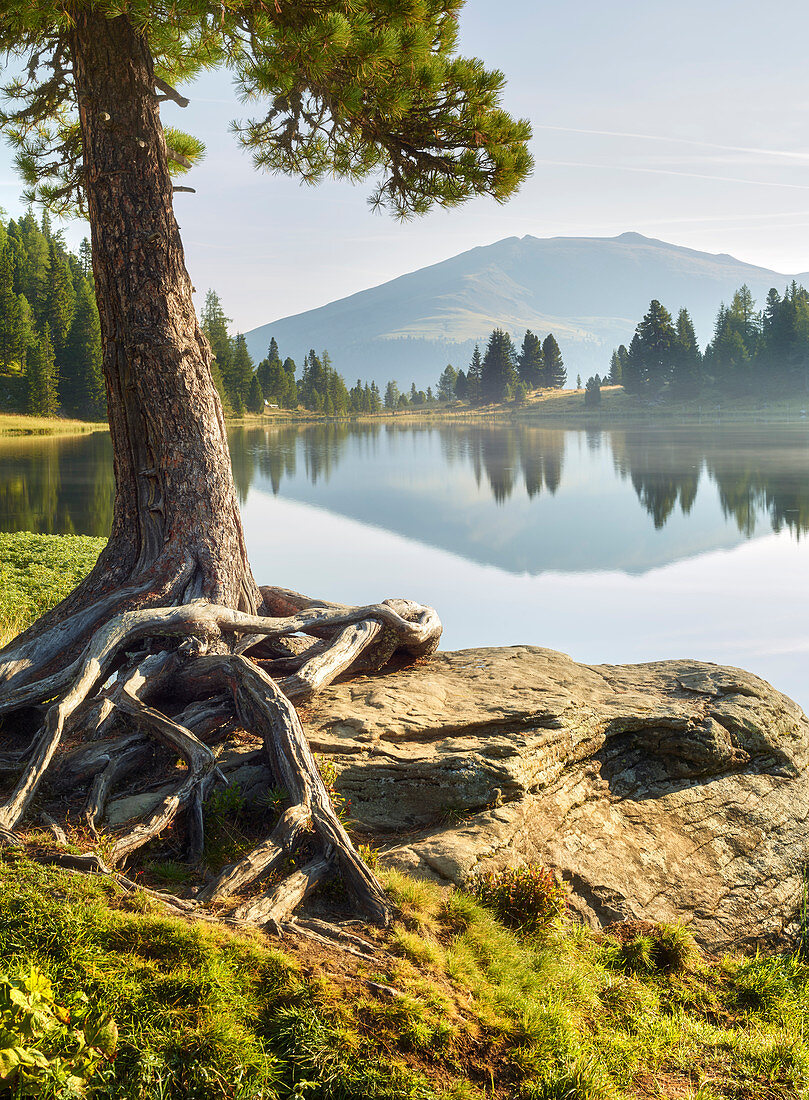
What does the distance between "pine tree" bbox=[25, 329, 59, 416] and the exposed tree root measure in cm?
7296

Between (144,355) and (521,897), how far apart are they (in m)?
6.06

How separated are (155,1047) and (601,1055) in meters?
2.24

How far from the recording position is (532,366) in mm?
124500

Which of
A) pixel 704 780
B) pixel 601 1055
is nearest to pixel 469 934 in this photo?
pixel 601 1055

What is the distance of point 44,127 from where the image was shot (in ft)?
33.2

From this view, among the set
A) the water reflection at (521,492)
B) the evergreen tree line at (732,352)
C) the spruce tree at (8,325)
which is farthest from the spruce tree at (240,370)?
the evergreen tree line at (732,352)

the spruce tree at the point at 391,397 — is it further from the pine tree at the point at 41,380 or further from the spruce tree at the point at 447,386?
the pine tree at the point at 41,380

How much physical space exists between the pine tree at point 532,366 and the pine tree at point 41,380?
2928 inches

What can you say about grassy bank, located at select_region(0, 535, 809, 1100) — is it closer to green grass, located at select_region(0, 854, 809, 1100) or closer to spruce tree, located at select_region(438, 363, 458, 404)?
green grass, located at select_region(0, 854, 809, 1100)

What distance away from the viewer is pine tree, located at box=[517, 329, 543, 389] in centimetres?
12400

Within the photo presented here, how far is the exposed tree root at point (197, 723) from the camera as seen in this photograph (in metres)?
4.37

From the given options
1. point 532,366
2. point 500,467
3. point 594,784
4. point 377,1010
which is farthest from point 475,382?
point 377,1010

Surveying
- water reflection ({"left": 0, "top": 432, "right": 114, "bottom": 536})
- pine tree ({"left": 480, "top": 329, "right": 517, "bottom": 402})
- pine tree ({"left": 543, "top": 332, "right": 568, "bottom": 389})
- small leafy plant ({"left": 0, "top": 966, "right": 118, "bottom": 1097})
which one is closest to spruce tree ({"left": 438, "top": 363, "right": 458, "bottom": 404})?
pine tree ({"left": 480, "top": 329, "right": 517, "bottom": 402})

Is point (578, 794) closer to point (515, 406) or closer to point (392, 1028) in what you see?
point (392, 1028)
